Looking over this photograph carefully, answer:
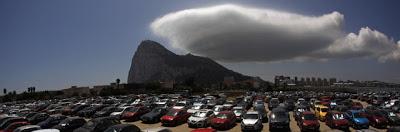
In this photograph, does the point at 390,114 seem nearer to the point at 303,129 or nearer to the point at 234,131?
the point at 303,129

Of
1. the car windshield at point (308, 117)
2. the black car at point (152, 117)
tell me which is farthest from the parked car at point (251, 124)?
the black car at point (152, 117)

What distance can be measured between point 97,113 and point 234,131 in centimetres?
1733

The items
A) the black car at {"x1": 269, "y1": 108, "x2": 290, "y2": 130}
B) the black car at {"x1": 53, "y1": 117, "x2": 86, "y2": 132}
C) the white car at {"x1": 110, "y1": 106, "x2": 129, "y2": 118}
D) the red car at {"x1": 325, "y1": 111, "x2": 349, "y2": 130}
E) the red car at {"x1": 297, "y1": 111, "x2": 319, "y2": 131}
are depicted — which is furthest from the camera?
the white car at {"x1": 110, "y1": 106, "x2": 129, "y2": 118}

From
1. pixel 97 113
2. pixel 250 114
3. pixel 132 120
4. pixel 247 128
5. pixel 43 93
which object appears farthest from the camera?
pixel 43 93

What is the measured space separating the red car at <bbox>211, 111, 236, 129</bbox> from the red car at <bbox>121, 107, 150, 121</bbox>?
30.4 feet

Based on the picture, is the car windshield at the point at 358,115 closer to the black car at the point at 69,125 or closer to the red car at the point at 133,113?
the red car at the point at 133,113

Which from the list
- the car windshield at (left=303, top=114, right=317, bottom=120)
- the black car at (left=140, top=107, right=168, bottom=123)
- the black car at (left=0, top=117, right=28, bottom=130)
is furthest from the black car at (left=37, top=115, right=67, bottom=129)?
the car windshield at (left=303, top=114, right=317, bottom=120)

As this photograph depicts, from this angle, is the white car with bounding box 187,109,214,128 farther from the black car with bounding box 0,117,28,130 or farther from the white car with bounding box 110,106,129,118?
the black car with bounding box 0,117,28,130

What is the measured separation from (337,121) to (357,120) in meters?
2.14

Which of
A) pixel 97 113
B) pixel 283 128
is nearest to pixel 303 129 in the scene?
pixel 283 128

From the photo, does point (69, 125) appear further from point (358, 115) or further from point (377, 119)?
point (377, 119)

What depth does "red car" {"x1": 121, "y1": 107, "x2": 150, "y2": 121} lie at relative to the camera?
33.4 meters

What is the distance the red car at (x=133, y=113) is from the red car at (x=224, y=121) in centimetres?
925

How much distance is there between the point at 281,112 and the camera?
27.8m
